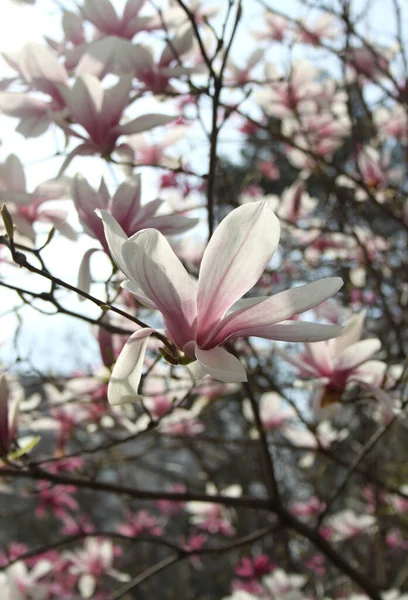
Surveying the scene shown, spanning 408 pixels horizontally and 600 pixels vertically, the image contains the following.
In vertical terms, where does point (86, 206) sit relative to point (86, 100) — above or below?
below

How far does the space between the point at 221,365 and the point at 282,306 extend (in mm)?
86

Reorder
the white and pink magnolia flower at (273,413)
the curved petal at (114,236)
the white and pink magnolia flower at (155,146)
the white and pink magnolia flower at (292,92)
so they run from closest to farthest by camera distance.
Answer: the curved petal at (114,236), the white and pink magnolia flower at (155,146), the white and pink magnolia flower at (292,92), the white and pink magnolia flower at (273,413)

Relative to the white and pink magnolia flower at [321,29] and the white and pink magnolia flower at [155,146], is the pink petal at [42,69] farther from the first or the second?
the white and pink magnolia flower at [321,29]

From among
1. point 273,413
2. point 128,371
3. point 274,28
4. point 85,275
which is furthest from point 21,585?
point 274,28

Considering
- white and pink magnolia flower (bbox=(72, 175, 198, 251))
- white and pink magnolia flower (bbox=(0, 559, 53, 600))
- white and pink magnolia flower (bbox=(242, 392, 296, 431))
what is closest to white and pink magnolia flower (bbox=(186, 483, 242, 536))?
white and pink magnolia flower (bbox=(242, 392, 296, 431))

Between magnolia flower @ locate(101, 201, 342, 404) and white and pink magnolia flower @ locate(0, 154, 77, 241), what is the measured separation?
36 cm

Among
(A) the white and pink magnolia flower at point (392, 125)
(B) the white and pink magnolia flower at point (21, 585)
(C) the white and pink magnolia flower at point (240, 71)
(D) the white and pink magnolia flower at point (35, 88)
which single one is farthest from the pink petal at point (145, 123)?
(A) the white and pink magnolia flower at point (392, 125)

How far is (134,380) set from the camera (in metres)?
0.57

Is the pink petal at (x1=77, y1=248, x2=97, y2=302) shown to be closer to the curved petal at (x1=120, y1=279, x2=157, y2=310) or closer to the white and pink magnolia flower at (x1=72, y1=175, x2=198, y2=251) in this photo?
the white and pink magnolia flower at (x1=72, y1=175, x2=198, y2=251)

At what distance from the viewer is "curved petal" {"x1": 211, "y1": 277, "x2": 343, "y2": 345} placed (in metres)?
0.54

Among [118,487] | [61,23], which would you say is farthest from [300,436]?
[61,23]

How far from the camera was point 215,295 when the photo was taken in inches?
22.7

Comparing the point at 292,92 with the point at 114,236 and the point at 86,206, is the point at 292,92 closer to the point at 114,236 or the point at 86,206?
the point at 86,206

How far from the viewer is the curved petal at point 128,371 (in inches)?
22.0
